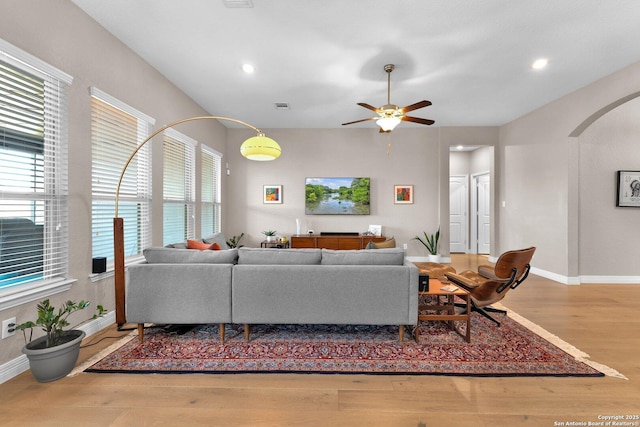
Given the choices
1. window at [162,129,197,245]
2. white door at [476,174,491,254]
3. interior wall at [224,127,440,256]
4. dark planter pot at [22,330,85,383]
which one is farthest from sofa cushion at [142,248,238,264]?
white door at [476,174,491,254]

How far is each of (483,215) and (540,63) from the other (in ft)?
15.1

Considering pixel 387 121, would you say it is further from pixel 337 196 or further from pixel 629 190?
pixel 629 190

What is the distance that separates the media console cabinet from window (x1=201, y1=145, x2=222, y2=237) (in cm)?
169

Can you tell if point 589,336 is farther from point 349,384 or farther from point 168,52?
point 168,52

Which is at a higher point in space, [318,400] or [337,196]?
[337,196]

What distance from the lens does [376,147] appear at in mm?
6250

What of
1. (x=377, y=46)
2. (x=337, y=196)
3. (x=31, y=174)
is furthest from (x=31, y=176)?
(x=337, y=196)

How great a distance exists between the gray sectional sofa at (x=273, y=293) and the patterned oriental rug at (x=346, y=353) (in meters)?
0.21

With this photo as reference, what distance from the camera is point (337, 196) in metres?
6.25

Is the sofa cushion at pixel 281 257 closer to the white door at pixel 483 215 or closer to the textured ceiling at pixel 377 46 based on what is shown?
the textured ceiling at pixel 377 46

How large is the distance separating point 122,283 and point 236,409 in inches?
72.1

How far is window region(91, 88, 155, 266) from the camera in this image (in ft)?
9.26

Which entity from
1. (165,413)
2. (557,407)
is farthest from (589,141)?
(165,413)

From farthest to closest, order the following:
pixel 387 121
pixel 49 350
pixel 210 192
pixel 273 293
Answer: pixel 210 192, pixel 387 121, pixel 273 293, pixel 49 350
